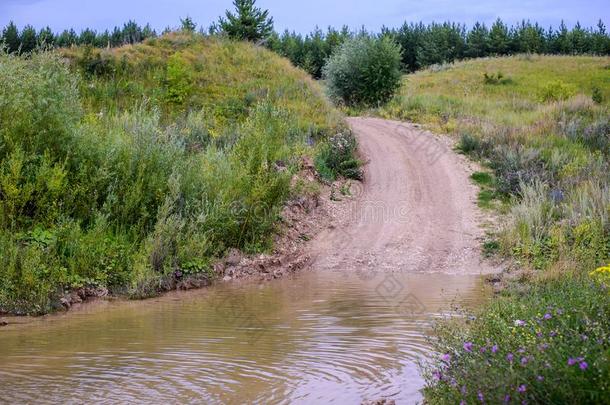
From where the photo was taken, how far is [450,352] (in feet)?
19.9

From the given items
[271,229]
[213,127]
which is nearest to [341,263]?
[271,229]

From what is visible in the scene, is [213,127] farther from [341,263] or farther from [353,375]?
[353,375]

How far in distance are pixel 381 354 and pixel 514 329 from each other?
274 cm

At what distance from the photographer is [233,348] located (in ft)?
28.3

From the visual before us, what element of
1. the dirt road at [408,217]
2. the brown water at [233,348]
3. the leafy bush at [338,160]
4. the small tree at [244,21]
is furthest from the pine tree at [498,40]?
the brown water at [233,348]

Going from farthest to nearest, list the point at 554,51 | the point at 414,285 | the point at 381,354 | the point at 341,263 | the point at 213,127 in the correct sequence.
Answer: the point at 554,51 → the point at 213,127 → the point at 341,263 → the point at 414,285 → the point at 381,354

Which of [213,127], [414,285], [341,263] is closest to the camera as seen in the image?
[414,285]

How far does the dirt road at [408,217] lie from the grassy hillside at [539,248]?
85 cm

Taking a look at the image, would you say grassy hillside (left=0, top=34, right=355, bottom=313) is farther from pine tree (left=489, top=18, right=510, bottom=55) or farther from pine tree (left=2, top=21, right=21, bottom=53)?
pine tree (left=489, top=18, right=510, bottom=55)

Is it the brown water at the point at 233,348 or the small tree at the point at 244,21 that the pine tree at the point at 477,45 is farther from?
the brown water at the point at 233,348

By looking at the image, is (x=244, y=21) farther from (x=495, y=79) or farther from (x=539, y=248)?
(x=539, y=248)

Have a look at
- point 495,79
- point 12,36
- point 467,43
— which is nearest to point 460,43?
point 467,43

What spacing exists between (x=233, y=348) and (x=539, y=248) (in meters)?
8.80

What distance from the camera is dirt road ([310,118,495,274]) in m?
16.3
